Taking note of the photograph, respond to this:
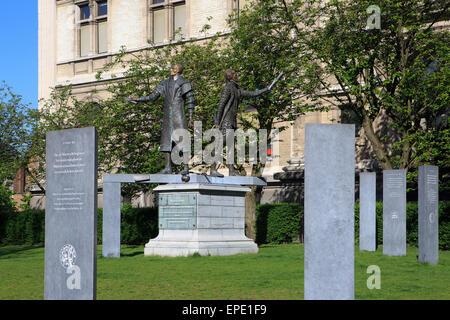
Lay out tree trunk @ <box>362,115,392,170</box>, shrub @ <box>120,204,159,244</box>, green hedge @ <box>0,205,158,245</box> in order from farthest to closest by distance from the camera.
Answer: green hedge @ <box>0,205,158,245</box> → shrub @ <box>120,204,159,244</box> → tree trunk @ <box>362,115,392,170</box>

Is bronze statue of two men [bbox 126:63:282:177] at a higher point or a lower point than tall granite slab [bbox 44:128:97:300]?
higher

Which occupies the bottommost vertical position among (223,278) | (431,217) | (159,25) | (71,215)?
(223,278)

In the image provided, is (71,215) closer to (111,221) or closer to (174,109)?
(174,109)

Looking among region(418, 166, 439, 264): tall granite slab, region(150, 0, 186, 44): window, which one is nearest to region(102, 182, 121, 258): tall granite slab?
region(418, 166, 439, 264): tall granite slab

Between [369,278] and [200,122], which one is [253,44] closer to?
[200,122]

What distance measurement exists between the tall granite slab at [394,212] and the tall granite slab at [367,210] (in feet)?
3.85

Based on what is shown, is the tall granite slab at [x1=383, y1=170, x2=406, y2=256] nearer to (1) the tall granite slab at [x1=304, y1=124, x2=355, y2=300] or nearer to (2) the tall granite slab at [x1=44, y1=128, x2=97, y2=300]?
(1) the tall granite slab at [x1=304, y1=124, x2=355, y2=300]

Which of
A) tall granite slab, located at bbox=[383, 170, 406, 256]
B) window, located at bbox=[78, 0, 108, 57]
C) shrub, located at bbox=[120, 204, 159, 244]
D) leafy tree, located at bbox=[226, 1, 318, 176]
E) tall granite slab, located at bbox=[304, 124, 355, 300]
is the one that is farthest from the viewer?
window, located at bbox=[78, 0, 108, 57]

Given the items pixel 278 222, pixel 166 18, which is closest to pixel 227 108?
pixel 278 222

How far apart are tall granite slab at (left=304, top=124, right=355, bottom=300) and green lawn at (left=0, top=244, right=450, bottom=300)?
226 centimetres

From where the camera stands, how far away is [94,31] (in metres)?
41.0

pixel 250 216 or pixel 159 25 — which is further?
pixel 159 25

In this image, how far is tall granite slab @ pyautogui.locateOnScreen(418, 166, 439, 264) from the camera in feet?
46.2

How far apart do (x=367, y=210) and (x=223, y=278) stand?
817cm
